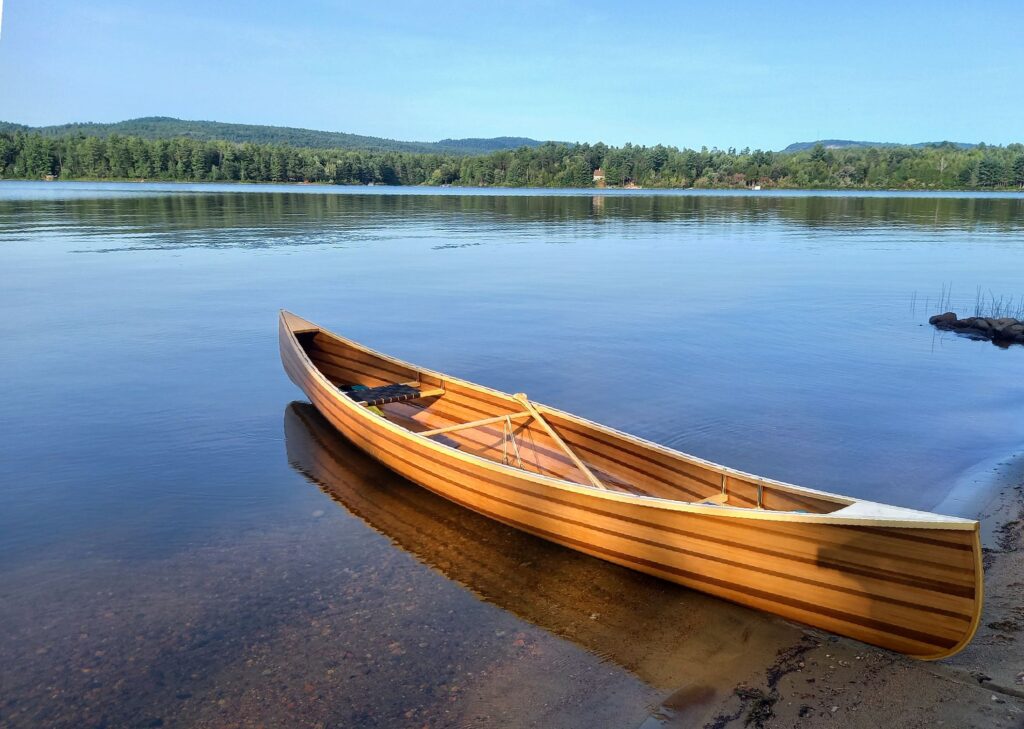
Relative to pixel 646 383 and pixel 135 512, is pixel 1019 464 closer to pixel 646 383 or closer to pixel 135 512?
pixel 646 383

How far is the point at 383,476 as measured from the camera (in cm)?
1177

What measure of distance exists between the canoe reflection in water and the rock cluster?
58.9 ft

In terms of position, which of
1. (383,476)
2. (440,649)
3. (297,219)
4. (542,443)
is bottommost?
(440,649)

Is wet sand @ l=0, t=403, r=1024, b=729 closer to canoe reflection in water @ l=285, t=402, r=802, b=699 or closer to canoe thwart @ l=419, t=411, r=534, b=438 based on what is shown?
canoe reflection in water @ l=285, t=402, r=802, b=699

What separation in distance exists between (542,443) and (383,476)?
2.63 meters

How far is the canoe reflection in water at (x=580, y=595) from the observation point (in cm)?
698

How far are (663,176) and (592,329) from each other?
602 ft

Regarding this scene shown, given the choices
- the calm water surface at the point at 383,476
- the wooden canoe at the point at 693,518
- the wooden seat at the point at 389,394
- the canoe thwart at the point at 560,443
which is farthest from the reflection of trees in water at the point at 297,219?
the canoe thwart at the point at 560,443

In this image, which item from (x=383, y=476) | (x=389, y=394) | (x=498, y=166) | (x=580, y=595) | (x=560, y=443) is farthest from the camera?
(x=498, y=166)

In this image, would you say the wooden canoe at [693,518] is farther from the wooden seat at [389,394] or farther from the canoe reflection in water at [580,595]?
the canoe reflection in water at [580,595]

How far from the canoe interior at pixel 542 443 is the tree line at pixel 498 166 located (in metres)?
168

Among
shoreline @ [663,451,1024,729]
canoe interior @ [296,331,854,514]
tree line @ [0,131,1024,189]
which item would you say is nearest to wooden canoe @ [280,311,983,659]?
canoe interior @ [296,331,854,514]

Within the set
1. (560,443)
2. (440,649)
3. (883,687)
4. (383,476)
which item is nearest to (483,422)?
(560,443)

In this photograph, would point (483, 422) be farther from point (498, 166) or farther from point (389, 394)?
point (498, 166)
